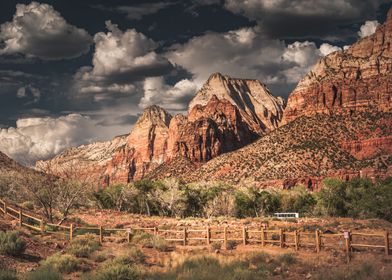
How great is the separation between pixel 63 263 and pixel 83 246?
524 cm

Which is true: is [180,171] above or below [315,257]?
above

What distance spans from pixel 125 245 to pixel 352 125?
124 m

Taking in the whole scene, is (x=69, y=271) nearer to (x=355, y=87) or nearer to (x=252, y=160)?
(x=252, y=160)

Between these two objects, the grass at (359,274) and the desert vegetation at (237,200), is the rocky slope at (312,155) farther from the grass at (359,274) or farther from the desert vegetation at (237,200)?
the grass at (359,274)

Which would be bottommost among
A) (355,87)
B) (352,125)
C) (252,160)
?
(252,160)

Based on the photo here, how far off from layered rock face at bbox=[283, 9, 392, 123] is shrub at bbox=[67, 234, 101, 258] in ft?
433

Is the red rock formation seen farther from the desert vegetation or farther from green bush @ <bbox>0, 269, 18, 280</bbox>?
green bush @ <bbox>0, 269, 18, 280</bbox>

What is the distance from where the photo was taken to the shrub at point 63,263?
1838 cm

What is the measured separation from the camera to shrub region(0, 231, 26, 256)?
64.6 feet

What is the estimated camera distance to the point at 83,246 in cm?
2398

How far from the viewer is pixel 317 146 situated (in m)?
125

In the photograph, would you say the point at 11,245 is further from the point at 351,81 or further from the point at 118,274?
the point at 351,81

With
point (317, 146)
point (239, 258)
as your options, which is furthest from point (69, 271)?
point (317, 146)

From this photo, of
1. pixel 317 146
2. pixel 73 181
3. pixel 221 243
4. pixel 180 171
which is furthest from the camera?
pixel 180 171
